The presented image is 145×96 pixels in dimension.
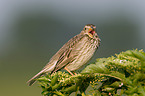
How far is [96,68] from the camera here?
5.20 feet

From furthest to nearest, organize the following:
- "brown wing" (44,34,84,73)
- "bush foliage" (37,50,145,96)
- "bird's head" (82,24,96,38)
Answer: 1. "bird's head" (82,24,96,38)
2. "brown wing" (44,34,84,73)
3. "bush foliage" (37,50,145,96)

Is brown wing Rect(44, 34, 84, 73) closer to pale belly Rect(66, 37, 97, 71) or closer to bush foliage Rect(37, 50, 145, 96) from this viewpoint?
pale belly Rect(66, 37, 97, 71)

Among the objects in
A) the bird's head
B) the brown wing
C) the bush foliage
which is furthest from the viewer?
the bird's head

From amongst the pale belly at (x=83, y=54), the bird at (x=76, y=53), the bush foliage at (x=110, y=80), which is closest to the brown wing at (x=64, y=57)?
the bird at (x=76, y=53)

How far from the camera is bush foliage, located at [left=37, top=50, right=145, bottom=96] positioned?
151cm

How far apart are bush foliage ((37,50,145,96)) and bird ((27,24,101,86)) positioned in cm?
232

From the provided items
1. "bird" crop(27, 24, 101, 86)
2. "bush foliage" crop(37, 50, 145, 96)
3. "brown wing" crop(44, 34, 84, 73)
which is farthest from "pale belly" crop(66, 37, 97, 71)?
"bush foliage" crop(37, 50, 145, 96)

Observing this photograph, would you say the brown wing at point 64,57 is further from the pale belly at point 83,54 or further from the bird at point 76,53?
the pale belly at point 83,54

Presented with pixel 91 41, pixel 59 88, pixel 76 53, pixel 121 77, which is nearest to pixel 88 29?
pixel 91 41

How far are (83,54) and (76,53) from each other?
7.5 inches

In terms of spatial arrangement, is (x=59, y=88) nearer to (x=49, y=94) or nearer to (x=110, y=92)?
(x=49, y=94)

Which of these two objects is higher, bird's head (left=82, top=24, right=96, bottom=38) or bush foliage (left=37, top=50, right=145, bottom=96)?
bird's head (left=82, top=24, right=96, bottom=38)

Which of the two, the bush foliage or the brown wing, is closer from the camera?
the bush foliage

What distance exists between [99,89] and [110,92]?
0.15m
